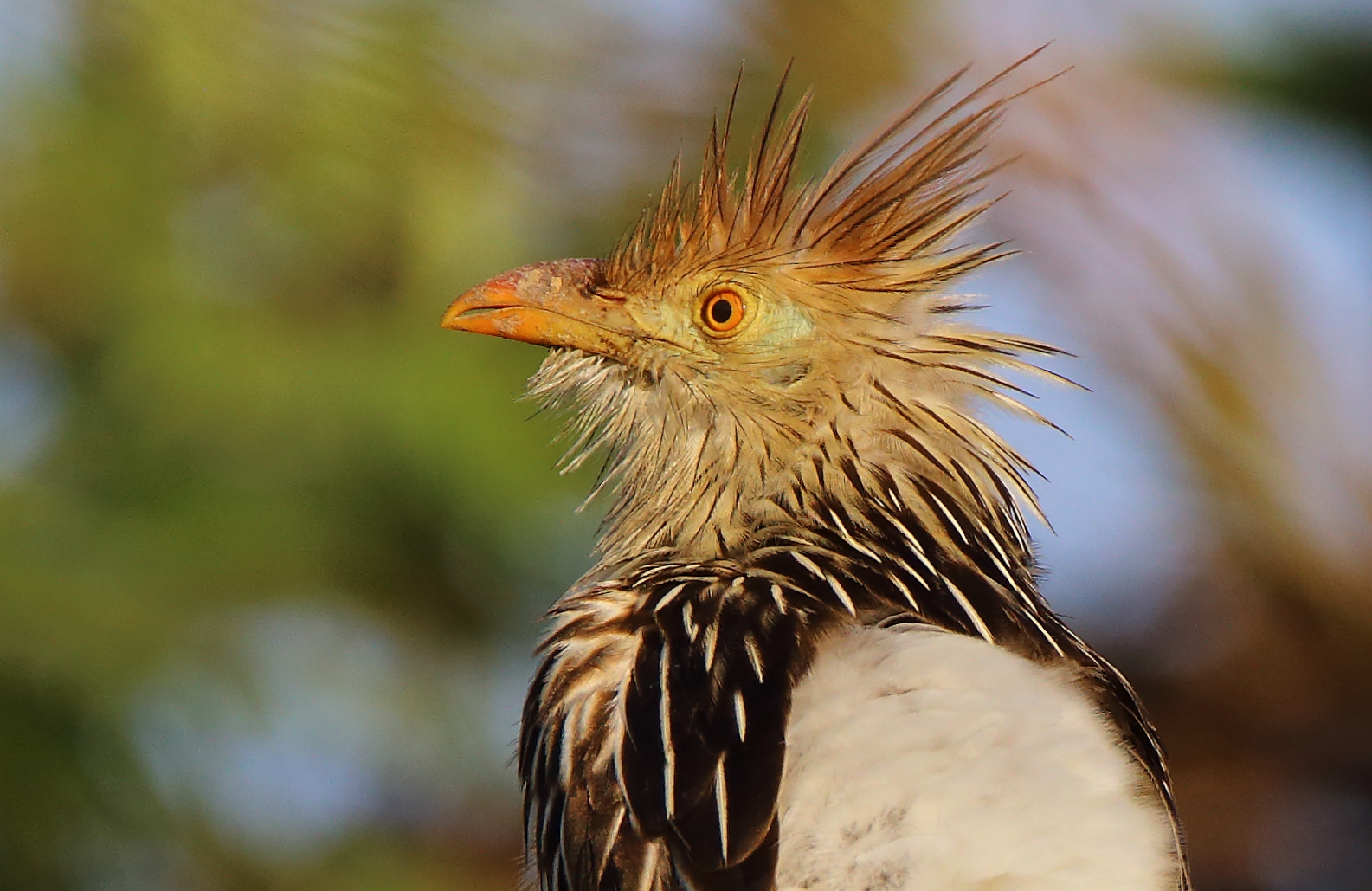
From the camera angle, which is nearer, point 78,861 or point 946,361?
point 946,361

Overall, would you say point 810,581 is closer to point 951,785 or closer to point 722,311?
point 951,785

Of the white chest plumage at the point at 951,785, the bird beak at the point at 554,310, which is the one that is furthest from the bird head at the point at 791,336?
the white chest plumage at the point at 951,785

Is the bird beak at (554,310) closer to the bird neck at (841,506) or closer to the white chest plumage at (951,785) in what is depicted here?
the bird neck at (841,506)

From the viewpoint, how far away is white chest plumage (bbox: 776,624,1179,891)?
2.60 m

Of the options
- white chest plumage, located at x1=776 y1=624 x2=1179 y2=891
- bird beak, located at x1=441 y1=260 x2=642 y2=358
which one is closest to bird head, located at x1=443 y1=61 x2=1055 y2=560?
bird beak, located at x1=441 y1=260 x2=642 y2=358

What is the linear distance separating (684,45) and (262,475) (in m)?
2.98

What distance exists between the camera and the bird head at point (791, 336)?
12.4 feet

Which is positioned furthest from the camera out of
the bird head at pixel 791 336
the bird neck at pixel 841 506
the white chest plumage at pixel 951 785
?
the bird head at pixel 791 336

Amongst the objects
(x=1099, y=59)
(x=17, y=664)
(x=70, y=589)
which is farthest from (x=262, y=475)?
(x=1099, y=59)

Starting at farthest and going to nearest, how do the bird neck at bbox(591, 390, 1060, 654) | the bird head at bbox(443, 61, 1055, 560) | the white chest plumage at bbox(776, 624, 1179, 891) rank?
the bird head at bbox(443, 61, 1055, 560) → the bird neck at bbox(591, 390, 1060, 654) → the white chest plumage at bbox(776, 624, 1179, 891)

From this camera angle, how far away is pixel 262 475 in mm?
7625

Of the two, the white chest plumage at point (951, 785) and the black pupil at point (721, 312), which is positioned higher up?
the black pupil at point (721, 312)

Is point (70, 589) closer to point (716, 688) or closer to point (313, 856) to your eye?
point (313, 856)

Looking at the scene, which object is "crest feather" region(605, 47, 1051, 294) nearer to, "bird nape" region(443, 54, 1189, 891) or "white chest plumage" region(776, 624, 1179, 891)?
"bird nape" region(443, 54, 1189, 891)
